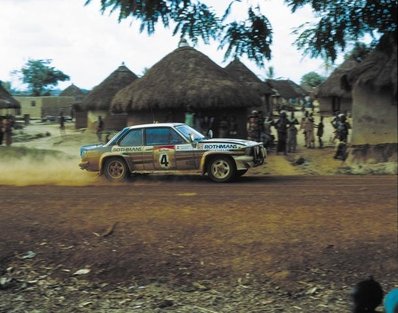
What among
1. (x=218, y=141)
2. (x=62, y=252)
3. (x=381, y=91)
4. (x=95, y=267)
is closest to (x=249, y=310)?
(x=95, y=267)

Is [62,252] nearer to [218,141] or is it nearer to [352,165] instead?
[218,141]

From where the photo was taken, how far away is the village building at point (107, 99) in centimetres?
3300

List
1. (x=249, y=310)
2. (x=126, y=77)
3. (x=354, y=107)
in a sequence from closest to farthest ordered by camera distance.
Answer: (x=249, y=310) < (x=354, y=107) < (x=126, y=77)

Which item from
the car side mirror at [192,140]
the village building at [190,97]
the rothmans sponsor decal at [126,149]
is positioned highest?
the village building at [190,97]

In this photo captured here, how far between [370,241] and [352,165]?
9768 mm

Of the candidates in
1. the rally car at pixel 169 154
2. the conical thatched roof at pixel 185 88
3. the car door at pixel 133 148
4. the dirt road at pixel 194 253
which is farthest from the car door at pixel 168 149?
the conical thatched roof at pixel 185 88

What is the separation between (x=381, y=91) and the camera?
56.9 ft

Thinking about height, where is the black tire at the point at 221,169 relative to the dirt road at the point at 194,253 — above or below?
above

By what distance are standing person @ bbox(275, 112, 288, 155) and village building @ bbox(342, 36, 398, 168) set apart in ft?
8.15

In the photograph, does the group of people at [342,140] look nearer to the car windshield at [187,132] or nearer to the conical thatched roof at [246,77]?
the car windshield at [187,132]

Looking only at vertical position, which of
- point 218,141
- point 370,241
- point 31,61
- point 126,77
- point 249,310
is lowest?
point 249,310

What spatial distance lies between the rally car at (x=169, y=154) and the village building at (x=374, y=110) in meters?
5.93

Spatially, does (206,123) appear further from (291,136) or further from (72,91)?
(72,91)

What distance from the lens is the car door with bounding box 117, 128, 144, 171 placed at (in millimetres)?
12531
